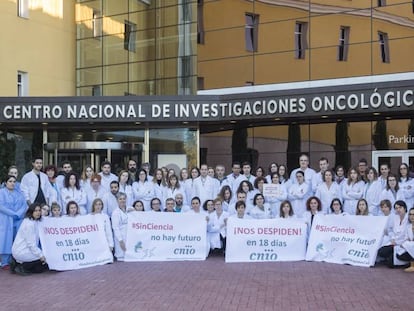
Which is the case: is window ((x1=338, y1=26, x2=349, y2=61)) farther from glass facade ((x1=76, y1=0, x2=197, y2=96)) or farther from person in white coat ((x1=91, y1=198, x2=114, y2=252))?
person in white coat ((x1=91, y1=198, x2=114, y2=252))

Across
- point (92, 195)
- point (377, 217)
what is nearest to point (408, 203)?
point (377, 217)

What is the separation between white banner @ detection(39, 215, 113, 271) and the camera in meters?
11.0

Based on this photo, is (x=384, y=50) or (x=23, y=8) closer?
(x=384, y=50)

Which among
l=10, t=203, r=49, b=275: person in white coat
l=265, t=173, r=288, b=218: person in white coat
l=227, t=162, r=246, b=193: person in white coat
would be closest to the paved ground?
l=10, t=203, r=49, b=275: person in white coat

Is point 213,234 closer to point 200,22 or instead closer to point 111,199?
point 111,199

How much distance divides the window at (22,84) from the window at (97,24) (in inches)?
149

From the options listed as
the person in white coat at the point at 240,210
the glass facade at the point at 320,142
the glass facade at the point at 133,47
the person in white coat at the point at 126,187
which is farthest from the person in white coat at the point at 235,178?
the glass facade at the point at 133,47

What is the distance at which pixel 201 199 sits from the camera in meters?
13.9

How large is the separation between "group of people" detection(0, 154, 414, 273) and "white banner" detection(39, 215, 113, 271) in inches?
6.6

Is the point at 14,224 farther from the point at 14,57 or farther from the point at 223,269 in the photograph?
the point at 14,57

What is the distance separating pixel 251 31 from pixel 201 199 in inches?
416

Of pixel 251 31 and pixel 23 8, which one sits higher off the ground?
pixel 23 8

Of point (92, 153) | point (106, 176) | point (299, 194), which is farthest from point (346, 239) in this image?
point (92, 153)

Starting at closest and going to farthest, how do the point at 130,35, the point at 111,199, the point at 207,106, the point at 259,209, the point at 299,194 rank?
1. the point at 111,199
2. the point at 259,209
3. the point at 299,194
4. the point at 207,106
5. the point at 130,35
